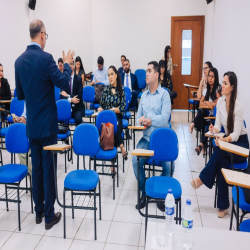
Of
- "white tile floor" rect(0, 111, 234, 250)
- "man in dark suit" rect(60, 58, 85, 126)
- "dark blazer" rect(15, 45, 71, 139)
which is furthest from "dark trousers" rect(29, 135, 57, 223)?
"man in dark suit" rect(60, 58, 85, 126)

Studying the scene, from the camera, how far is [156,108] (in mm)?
3432

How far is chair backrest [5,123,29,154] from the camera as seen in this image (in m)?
3.17

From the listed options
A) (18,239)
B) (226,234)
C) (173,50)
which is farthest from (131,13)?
(226,234)

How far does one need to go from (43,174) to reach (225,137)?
2091mm

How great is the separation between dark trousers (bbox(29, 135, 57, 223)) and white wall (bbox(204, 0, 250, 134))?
8.63ft

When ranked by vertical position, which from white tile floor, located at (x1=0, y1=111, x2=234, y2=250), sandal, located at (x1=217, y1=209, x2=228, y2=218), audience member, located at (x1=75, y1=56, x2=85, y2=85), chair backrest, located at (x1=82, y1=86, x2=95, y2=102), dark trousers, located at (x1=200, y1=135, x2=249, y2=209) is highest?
audience member, located at (x1=75, y1=56, x2=85, y2=85)

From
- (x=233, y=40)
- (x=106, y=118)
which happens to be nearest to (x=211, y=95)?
(x=233, y=40)

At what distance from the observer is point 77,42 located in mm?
8203

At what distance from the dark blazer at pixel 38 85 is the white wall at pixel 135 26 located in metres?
6.23

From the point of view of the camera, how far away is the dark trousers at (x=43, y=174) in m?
2.86

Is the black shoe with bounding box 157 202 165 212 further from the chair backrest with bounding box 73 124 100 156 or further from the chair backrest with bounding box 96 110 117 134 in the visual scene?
the chair backrest with bounding box 96 110 117 134

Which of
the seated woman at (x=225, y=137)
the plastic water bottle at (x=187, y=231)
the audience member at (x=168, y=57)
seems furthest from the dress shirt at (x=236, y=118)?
the audience member at (x=168, y=57)

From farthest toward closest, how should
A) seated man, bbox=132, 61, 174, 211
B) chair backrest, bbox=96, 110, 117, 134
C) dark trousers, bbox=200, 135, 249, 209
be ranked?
chair backrest, bbox=96, 110, 117, 134, seated man, bbox=132, 61, 174, 211, dark trousers, bbox=200, 135, 249, 209

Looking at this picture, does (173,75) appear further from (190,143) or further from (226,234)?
(226,234)
